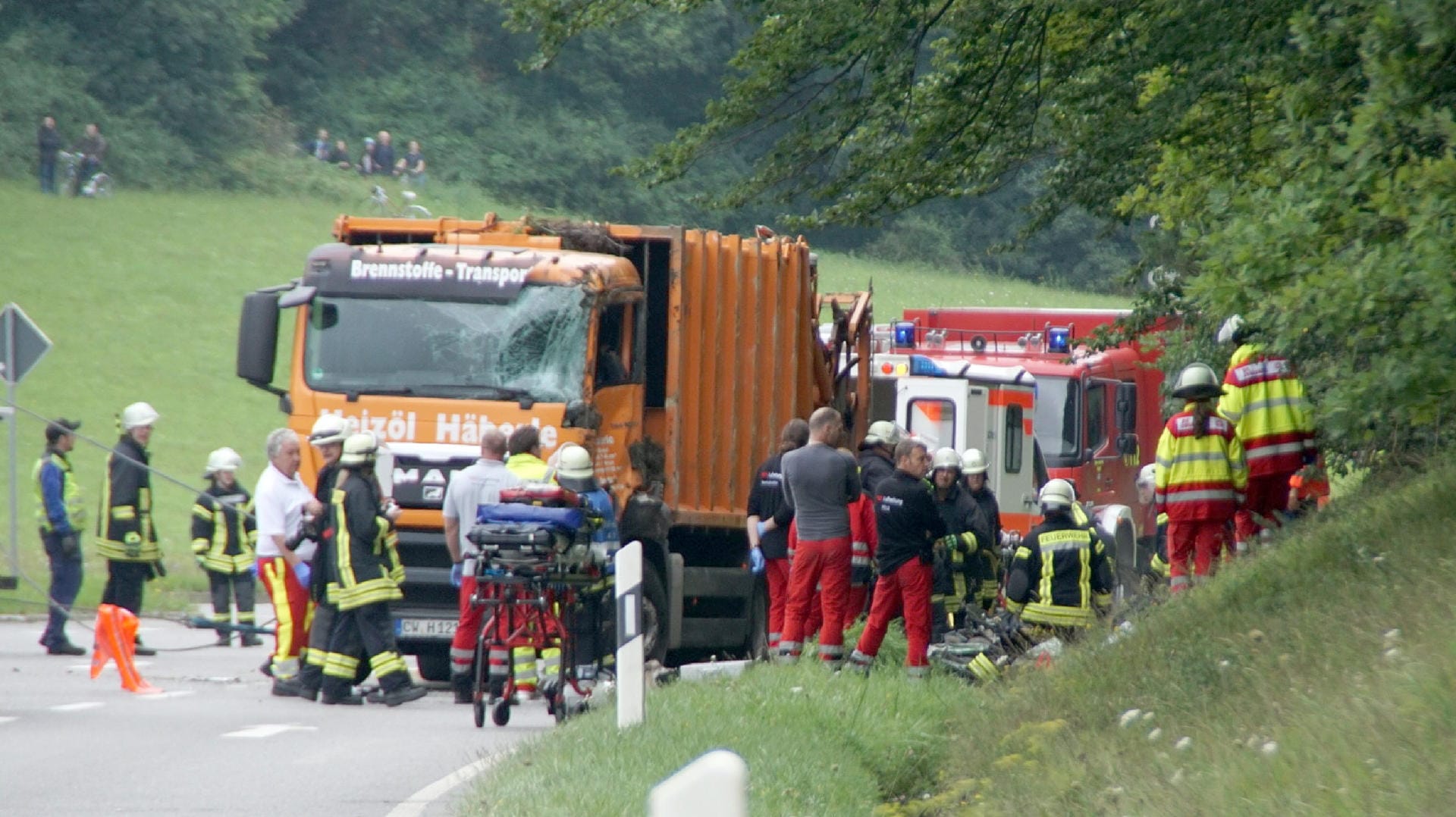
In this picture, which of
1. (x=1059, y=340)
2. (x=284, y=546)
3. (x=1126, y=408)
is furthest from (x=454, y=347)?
(x=1126, y=408)

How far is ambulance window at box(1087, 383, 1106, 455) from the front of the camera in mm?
20953

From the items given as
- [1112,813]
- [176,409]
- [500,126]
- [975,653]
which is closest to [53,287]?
[176,409]

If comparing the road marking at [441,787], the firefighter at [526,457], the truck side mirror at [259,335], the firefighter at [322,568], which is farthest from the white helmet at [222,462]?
the road marking at [441,787]

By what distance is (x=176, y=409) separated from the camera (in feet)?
108

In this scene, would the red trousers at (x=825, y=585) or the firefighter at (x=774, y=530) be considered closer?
the red trousers at (x=825, y=585)

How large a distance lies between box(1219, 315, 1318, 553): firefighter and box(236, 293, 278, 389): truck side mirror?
592cm

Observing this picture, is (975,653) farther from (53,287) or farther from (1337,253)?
(53,287)

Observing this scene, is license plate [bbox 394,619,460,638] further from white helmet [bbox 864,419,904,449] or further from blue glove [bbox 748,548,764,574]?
white helmet [bbox 864,419,904,449]

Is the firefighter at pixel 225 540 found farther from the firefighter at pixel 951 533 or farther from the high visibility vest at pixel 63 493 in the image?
the firefighter at pixel 951 533

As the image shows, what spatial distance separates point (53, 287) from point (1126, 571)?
2530 centimetres

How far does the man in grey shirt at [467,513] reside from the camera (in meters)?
11.4

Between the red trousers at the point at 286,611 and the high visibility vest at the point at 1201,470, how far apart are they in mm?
5293

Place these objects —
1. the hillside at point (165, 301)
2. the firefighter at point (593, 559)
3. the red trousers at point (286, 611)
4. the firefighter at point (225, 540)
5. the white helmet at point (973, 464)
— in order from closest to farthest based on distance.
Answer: the firefighter at point (593, 559) < the red trousers at point (286, 611) < the white helmet at point (973, 464) < the firefighter at point (225, 540) < the hillside at point (165, 301)

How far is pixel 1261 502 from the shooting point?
41.7 ft
